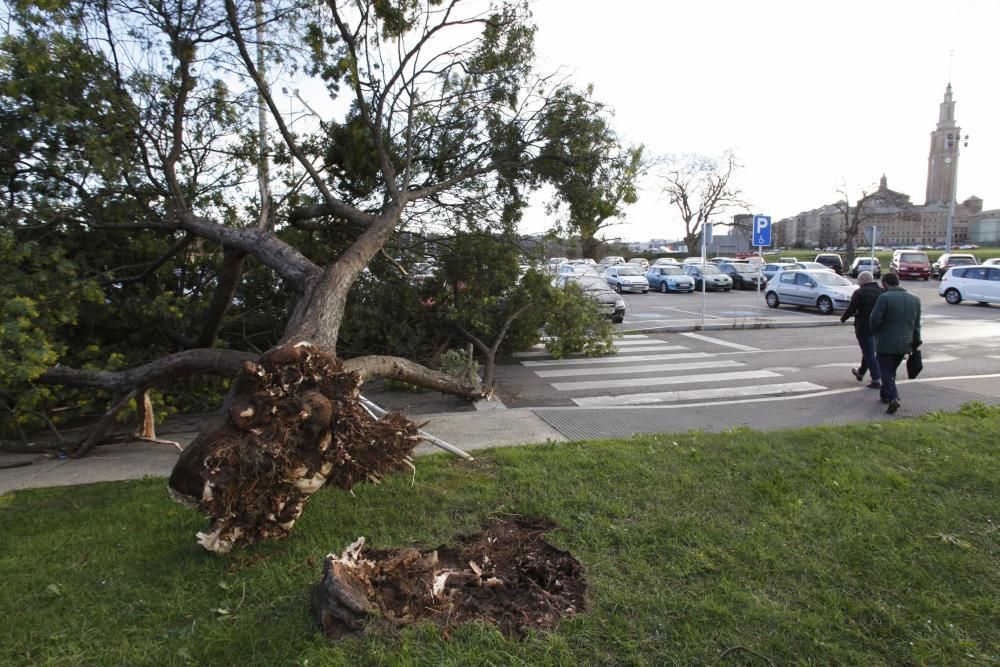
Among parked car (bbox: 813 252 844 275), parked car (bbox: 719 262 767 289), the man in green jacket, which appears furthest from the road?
parked car (bbox: 813 252 844 275)

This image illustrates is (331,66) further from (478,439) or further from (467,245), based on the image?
(478,439)

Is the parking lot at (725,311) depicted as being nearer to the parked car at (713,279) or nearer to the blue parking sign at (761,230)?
the blue parking sign at (761,230)

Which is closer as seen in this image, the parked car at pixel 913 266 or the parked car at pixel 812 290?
the parked car at pixel 812 290

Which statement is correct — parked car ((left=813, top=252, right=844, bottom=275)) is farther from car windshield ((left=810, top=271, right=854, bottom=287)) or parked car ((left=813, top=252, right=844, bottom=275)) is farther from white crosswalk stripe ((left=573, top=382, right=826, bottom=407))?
white crosswalk stripe ((left=573, top=382, right=826, bottom=407))

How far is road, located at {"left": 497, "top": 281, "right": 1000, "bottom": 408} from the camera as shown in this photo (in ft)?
31.1

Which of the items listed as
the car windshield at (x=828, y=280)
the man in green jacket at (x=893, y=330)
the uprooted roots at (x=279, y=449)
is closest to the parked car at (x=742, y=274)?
the car windshield at (x=828, y=280)

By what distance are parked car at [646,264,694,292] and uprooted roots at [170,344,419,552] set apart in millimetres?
30403

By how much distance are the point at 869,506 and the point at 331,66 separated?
25.4 ft

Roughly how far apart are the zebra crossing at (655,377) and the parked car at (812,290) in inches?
358

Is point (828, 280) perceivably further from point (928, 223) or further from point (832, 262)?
point (928, 223)

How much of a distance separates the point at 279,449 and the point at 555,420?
4236 mm

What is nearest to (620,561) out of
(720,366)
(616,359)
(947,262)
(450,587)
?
(450,587)

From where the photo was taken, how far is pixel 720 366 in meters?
11.6

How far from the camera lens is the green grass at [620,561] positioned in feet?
9.46
